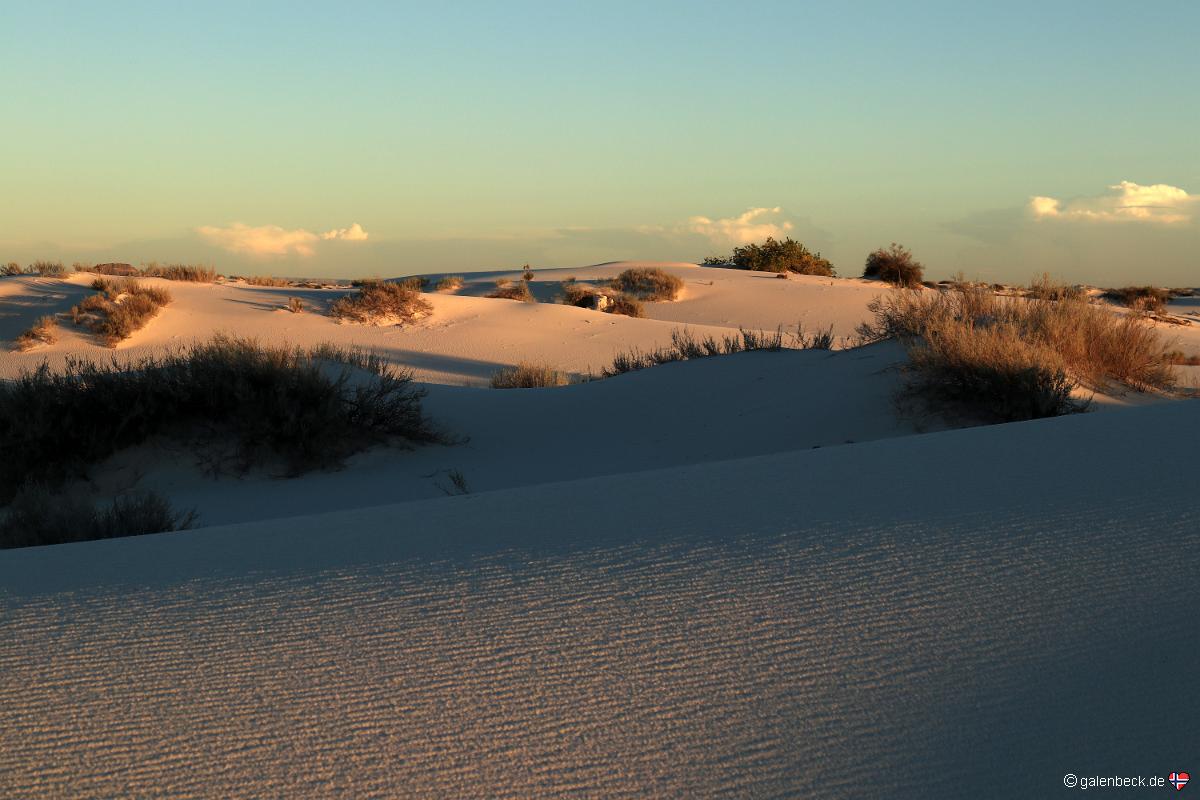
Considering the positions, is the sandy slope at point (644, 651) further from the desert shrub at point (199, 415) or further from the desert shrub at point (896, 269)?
the desert shrub at point (896, 269)

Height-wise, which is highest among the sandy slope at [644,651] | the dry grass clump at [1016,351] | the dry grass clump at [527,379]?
the dry grass clump at [1016,351]

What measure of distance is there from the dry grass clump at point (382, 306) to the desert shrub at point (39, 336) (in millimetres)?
5645

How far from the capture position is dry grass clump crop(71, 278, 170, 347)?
2097cm

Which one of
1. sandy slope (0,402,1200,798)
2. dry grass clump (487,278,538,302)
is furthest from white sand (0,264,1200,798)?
dry grass clump (487,278,538,302)

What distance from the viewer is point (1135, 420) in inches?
241

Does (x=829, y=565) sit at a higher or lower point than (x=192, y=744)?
higher

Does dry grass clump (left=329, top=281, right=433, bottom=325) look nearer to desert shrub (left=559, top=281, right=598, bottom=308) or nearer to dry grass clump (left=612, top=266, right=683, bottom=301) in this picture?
desert shrub (left=559, top=281, right=598, bottom=308)

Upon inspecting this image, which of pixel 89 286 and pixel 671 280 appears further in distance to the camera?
pixel 671 280

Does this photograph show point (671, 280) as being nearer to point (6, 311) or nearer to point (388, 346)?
point (388, 346)

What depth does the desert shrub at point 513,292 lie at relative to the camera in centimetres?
3300

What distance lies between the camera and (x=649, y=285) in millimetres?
35219

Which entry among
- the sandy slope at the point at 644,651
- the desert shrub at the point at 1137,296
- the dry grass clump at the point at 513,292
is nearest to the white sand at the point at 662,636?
the sandy slope at the point at 644,651

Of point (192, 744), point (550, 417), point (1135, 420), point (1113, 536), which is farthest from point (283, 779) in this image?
point (550, 417)

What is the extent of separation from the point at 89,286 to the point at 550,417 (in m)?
16.6
